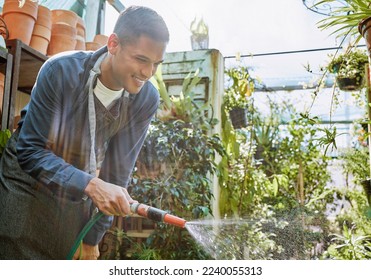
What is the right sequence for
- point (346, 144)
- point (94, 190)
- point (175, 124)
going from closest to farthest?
1. point (94, 190)
2. point (175, 124)
3. point (346, 144)

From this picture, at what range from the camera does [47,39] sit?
1.75 meters

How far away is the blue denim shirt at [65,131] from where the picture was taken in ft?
5.04

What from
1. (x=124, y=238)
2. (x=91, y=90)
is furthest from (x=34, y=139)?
(x=124, y=238)

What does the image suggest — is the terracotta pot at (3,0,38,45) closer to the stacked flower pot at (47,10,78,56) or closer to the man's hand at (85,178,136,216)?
the stacked flower pot at (47,10,78,56)

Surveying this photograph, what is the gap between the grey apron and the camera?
1.56 m

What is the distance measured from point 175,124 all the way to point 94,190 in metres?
0.53

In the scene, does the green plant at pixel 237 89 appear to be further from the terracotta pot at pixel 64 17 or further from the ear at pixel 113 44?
the terracotta pot at pixel 64 17

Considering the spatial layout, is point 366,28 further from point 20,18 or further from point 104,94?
point 20,18

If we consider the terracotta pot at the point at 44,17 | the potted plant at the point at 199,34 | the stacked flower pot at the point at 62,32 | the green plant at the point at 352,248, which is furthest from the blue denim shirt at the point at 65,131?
the green plant at the point at 352,248

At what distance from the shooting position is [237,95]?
2027mm

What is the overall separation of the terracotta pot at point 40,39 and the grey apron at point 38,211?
0.33 m

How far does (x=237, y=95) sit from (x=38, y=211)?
1091 millimetres
